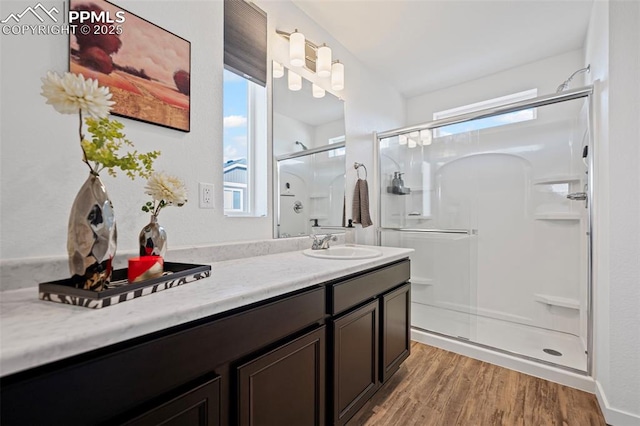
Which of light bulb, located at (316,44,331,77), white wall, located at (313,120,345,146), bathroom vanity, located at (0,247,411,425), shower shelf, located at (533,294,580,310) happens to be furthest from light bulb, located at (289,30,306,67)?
shower shelf, located at (533,294,580,310)

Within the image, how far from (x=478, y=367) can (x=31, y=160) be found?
2679 millimetres

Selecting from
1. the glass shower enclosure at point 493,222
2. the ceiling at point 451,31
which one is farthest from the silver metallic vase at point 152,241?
the glass shower enclosure at point 493,222

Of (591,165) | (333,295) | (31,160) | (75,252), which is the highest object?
(591,165)

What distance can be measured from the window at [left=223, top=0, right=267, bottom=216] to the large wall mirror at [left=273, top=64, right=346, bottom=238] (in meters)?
0.12

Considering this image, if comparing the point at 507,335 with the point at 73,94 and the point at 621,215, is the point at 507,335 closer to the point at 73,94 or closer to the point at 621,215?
the point at 621,215

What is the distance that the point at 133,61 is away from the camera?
1.19 meters

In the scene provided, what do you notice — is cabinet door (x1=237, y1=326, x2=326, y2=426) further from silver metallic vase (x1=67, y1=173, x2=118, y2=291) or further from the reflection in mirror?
the reflection in mirror

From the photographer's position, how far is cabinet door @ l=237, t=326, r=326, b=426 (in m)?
0.90

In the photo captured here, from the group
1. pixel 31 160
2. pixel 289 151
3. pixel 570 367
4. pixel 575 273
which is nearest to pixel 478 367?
pixel 570 367

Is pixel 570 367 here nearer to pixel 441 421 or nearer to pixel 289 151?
pixel 441 421

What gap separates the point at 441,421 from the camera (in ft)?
5.03

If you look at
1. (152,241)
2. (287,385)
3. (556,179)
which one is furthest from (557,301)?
(152,241)

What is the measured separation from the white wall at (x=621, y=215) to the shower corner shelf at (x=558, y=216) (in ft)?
3.03

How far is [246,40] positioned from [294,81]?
43cm
